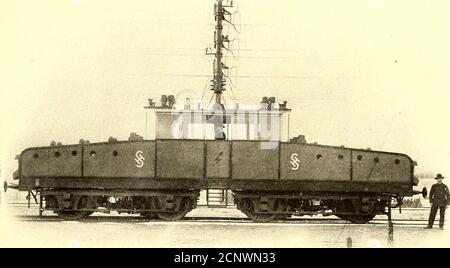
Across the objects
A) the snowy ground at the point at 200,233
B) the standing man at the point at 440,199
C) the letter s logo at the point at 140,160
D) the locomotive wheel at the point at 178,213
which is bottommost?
the snowy ground at the point at 200,233

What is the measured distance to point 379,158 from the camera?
16.1 meters

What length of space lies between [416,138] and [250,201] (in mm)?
5202

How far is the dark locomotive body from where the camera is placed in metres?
16.0

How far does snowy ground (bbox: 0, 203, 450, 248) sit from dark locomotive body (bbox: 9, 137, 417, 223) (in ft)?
1.98

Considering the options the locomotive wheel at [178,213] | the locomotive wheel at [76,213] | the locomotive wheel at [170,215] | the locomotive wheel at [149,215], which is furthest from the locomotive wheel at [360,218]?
the locomotive wheel at [76,213]

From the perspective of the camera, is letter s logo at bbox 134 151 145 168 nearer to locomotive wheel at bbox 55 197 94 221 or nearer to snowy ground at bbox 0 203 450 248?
snowy ground at bbox 0 203 450 248

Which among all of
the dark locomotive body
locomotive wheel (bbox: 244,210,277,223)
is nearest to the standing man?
the dark locomotive body

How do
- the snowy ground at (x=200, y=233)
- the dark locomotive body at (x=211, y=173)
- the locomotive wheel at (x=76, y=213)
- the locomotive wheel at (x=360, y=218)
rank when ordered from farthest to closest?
the locomotive wheel at (x=360, y=218) → the locomotive wheel at (x=76, y=213) → the dark locomotive body at (x=211, y=173) → the snowy ground at (x=200, y=233)

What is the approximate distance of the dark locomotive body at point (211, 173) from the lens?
16.0 metres

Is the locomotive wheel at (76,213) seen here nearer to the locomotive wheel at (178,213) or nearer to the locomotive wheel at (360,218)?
the locomotive wheel at (178,213)

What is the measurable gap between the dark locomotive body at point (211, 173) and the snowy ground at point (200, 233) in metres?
0.60

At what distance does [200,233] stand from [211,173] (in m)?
2.35

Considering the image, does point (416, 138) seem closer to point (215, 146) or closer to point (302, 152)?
point (302, 152)
